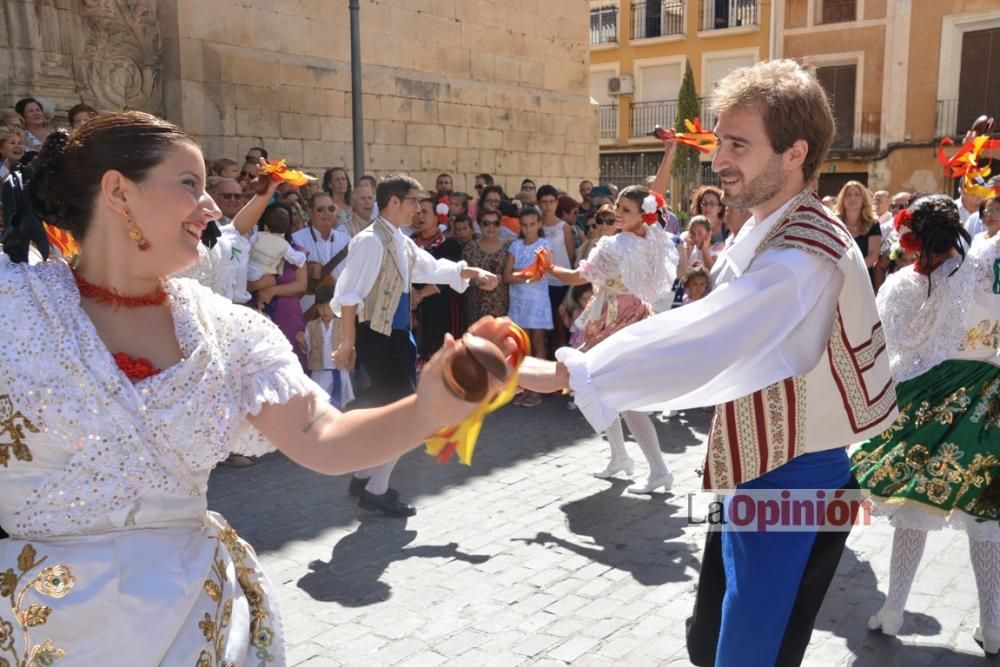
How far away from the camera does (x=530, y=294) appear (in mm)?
8805

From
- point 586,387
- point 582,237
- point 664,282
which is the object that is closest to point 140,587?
point 586,387

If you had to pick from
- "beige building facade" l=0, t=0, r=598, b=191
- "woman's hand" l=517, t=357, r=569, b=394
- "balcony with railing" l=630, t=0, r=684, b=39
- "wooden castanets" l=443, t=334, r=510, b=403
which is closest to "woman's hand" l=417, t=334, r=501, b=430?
"wooden castanets" l=443, t=334, r=510, b=403

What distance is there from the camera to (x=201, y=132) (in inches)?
A: 385

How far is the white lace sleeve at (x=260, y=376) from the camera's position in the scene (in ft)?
6.08

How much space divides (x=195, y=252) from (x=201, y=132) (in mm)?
8541

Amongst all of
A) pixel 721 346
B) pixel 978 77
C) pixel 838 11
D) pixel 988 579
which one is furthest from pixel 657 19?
pixel 721 346

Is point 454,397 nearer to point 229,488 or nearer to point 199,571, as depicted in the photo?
point 199,571

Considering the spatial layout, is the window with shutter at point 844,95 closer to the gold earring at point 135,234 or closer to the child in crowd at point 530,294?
the child in crowd at point 530,294

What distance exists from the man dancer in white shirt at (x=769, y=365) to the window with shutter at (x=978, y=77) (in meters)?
25.3

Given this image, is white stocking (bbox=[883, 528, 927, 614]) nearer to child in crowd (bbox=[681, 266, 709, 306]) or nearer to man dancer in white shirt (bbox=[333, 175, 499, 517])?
man dancer in white shirt (bbox=[333, 175, 499, 517])

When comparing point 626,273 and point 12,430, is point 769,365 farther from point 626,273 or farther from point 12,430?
point 626,273

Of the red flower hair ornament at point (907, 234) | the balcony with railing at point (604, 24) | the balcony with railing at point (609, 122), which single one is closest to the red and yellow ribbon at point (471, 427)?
the red flower hair ornament at point (907, 234)

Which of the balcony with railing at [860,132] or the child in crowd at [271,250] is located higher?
the balcony with railing at [860,132]

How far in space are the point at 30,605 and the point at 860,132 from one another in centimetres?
2811
